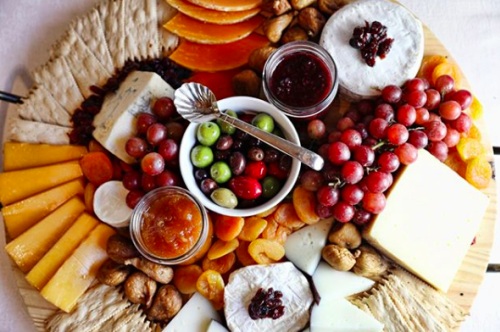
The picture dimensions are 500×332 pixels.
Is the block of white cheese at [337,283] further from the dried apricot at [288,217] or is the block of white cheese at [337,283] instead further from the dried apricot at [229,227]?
the dried apricot at [229,227]

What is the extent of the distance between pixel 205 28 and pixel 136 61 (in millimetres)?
333

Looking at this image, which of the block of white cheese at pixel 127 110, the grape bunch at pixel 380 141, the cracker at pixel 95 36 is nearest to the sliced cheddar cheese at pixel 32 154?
the block of white cheese at pixel 127 110

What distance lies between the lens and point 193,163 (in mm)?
1876

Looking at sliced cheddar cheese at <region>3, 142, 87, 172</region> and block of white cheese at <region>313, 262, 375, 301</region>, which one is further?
sliced cheddar cheese at <region>3, 142, 87, 172</region>

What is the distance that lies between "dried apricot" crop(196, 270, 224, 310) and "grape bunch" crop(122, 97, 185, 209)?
38cm

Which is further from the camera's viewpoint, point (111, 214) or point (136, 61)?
point (136, 61)

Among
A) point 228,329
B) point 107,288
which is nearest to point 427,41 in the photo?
point 228,329

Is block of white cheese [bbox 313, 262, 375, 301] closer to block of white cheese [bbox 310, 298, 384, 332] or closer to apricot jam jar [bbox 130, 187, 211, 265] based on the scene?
block of white cheese [bbox 310, 298, 384, 332]

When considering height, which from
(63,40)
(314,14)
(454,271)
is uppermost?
(63,40)

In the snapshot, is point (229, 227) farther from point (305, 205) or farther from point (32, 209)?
point (32, 209)

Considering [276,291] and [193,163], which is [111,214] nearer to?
[193,163]

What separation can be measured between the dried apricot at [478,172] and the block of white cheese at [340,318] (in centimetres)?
68

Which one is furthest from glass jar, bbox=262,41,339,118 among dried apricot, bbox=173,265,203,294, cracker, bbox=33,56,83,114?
cracker, bbox=33,56,83,114

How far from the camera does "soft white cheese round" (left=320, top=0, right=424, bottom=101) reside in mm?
1925
